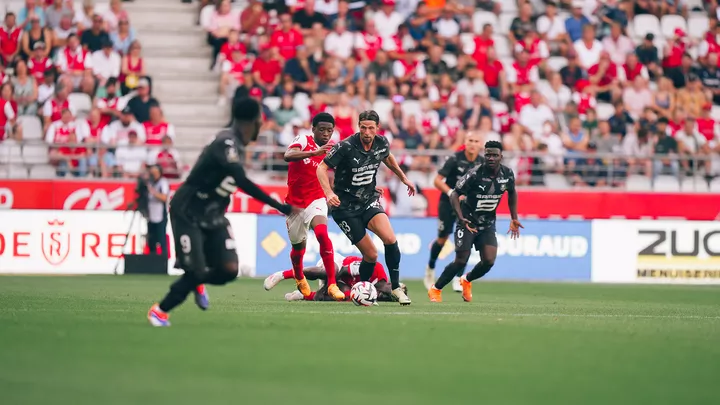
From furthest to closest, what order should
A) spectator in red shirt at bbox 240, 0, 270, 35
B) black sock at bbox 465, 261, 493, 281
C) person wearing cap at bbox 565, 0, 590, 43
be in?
1. person wearing cap at bbox 565, 0, 590, 43
2. spectator in red shirt at bbox 240, 0, 270, 35
3. black sock at bbox 465, 261, 493, 281

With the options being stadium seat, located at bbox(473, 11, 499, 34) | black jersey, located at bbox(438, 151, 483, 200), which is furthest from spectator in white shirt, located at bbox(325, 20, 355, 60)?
black jersey, located at bbox(438, 151, 483, 200)

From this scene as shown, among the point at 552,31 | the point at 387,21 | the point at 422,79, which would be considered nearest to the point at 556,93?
the point at 552,31

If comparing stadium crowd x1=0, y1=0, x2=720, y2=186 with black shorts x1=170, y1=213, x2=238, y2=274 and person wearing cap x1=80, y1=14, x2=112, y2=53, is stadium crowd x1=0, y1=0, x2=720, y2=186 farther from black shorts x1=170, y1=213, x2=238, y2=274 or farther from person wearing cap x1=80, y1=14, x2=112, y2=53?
black shorts x1=170, y1=213, x2=238, y2=274

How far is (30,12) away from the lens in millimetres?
28750

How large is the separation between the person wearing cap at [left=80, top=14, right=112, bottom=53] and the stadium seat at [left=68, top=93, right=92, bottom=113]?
4.21 feet

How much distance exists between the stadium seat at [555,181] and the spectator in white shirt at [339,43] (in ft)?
18.2

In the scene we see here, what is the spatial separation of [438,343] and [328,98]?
18287 mm

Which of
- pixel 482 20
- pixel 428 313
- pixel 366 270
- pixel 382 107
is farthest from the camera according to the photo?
pixel 482 20

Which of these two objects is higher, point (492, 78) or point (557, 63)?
point (557, 63)

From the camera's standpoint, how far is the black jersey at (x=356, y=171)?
15930 mm

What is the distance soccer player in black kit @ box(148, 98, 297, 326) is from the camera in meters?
11.4

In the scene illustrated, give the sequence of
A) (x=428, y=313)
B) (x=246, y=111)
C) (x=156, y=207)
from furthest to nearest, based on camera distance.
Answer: (x=156, y=207) → (x=428, y=313) → (x=246, y=111)

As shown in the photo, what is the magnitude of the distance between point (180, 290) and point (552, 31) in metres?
22.6

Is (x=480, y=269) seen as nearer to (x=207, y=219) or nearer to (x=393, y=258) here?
(x=393, y=258)
